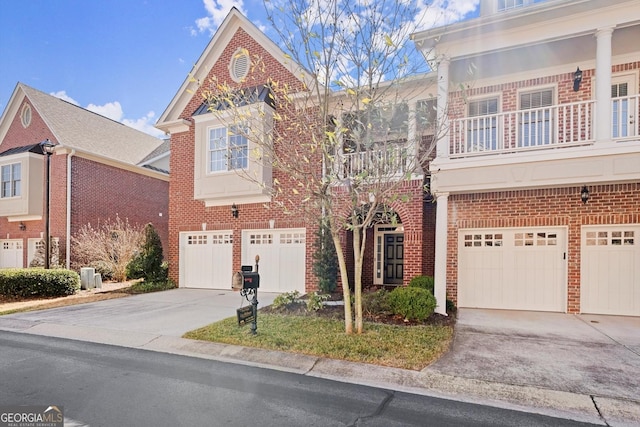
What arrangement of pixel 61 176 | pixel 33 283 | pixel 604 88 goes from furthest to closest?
pixel 61 176 → pixel 33 283 → pixel 604 88

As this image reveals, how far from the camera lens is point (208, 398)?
4145 millimetres

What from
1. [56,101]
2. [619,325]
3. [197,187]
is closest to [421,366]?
[619,325]

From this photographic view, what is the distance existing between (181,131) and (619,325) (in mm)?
14448

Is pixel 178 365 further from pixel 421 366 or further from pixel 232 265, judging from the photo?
pixel 232 265

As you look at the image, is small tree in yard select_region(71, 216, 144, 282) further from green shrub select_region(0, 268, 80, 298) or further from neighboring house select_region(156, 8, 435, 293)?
neighboring house select_region(156, 8, 435, 293)

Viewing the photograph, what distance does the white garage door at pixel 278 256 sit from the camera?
1166cm

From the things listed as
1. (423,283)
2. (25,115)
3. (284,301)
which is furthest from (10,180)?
(423,283)

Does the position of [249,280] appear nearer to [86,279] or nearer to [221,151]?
[221,151]

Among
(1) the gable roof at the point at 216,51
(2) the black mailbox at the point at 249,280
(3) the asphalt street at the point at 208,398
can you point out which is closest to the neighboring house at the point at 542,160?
(2) the black mailbox at the point at 249,280

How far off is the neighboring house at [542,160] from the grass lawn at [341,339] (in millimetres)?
2265

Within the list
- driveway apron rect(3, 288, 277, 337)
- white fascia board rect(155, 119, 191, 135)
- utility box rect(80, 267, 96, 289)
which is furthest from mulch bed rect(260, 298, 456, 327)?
utility box rect(80, 267, 96, 289)

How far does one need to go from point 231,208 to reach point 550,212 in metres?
9.82

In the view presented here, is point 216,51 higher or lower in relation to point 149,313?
higher

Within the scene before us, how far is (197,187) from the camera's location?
492 inches
